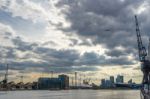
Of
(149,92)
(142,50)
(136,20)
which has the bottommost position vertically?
(149,92)

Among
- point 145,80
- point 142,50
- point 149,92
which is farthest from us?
point 142,50

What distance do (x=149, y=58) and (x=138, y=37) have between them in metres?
50.2

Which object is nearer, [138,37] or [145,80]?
[145,80]

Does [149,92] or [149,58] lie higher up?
[149,58]

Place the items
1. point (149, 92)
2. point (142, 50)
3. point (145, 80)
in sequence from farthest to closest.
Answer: point (142, 50), point (145, 80), point (149, 92)

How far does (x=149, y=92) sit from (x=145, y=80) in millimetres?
15288

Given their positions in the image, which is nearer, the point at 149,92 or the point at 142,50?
the point at 149,92

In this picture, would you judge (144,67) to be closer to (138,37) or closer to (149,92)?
(149,92)

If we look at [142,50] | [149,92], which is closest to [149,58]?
[149,92]

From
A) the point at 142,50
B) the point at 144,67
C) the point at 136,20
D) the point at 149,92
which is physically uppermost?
the point at 136,20

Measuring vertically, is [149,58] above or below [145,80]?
above

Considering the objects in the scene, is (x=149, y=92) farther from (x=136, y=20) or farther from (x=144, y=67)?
(x=136, y=20)

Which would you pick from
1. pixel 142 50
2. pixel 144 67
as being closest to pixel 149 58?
pixel 144 67

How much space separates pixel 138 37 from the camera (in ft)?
589
